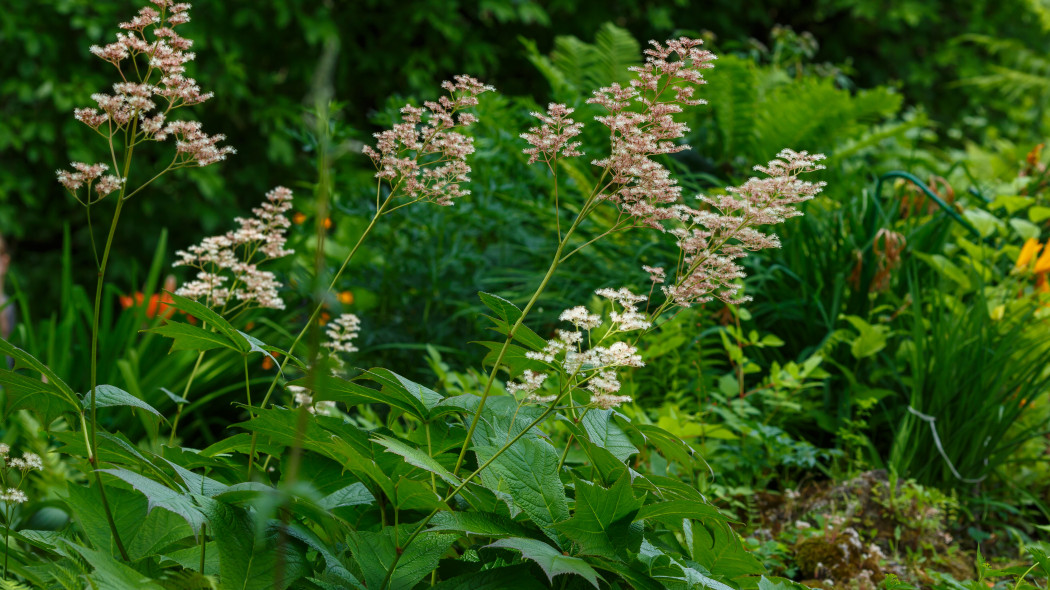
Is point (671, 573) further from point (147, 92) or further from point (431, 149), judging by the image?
point (147, 92)

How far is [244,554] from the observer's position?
961mm

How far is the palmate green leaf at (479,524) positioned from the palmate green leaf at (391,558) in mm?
33

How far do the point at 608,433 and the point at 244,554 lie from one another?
1.75 feet

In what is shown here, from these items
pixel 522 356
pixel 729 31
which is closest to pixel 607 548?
pixel 522 356

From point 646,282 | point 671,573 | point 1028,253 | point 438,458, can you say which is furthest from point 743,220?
point 1028,253

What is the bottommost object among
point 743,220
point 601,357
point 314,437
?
point 314,437

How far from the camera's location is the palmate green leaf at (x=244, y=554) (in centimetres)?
94

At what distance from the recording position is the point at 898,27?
697cm

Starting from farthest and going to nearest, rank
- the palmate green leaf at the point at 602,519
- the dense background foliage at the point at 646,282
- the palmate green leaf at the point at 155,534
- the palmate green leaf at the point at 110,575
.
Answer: the dense background foliage at the point at 646,282, the palmate green leaf at the point at 155,534, the palmate green leaf at the point at 602,519, the palmate green leaf at the point at 110,575

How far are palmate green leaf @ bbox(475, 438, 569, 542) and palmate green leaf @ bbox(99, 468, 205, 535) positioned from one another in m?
0.34

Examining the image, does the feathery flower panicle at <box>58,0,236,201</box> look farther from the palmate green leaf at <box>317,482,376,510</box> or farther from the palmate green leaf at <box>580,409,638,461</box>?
the palmate green leaf at <box>580,409,638,461</box>

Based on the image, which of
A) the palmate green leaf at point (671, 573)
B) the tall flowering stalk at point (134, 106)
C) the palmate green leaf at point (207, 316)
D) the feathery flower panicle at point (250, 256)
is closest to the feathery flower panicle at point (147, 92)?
the tall flowering stalk at point (134, 106)

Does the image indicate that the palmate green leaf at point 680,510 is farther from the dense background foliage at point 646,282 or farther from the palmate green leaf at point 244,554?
Answer: the palmate green leaf at point 244,554

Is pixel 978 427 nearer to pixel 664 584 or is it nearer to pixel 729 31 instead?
pixel 664 584
